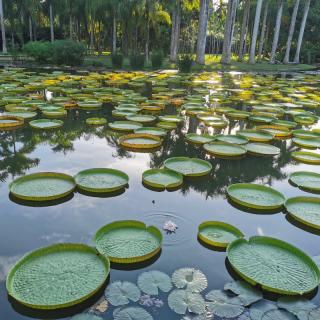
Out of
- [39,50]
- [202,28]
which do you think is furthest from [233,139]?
[202,28]

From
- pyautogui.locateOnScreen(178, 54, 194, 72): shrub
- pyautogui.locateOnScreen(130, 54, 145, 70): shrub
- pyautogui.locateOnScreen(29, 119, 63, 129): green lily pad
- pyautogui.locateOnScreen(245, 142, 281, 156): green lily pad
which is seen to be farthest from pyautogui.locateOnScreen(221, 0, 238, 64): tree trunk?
pyautogui.locateOnScreen(29, 119, 63, 129): green lily pad

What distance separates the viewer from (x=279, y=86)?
550 inches

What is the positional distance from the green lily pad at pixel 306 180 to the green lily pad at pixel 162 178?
1642 millimetres

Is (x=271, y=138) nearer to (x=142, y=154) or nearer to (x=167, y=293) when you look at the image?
(x=142, y=154)

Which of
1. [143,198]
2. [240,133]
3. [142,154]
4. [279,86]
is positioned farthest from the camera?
[279,86]

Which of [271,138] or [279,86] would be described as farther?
[279,86]

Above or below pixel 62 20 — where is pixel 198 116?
below

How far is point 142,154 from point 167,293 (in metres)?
3.26

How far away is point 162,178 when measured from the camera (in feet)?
14.8

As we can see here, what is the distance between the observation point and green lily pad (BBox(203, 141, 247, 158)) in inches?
217

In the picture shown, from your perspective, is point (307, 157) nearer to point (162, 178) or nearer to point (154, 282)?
point (162, 178)

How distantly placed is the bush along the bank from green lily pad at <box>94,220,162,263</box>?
15786 mm

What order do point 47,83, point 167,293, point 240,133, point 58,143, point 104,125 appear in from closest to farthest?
point 167,293 → point 58,143 → point 240,133 → point 104,125 → point 47,83

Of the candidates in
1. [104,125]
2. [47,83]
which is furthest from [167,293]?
[47,83]
